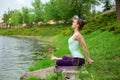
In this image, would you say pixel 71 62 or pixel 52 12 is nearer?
pixel 71 62

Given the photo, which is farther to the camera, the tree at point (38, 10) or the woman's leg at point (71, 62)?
the tree at point (38, 10)

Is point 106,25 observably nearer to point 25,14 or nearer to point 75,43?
point 75,43

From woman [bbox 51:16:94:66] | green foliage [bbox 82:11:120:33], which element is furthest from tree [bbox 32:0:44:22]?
woman [bbox 51:16:94:66]

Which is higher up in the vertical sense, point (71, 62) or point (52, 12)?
point (52, 12)

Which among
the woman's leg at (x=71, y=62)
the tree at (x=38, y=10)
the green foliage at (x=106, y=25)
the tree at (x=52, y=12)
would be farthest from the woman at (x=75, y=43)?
→ the tree at (x=38, y=10)

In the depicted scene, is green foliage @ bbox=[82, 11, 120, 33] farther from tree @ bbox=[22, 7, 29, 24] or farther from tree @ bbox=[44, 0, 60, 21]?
tree @ bbox=[22, 7, 29, 24]

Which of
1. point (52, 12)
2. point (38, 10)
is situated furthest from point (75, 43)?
point (38, 10)

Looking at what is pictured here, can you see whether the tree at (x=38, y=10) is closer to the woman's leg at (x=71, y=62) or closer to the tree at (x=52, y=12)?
the tree at (x=52, y=12)

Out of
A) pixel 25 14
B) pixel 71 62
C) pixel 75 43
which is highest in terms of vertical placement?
pixel 25 14

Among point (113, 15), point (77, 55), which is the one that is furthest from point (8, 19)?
point (77, 55)

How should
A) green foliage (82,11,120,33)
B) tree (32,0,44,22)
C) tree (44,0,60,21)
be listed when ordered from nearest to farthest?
green foliage (82,11,120,33)
tree (44,0,60,21)
tree (32,0,44,22)

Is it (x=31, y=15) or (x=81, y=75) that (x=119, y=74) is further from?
(x=31, y=15)

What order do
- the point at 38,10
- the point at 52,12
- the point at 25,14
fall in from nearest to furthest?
the point at 52,12, the point at 38,10, the point at 25,14

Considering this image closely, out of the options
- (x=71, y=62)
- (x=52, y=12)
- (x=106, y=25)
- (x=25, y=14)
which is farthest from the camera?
(x=25, y=14)
